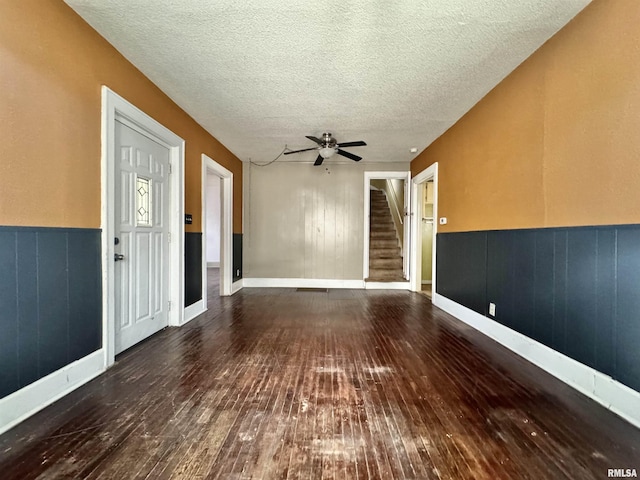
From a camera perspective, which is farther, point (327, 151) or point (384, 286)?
point (384, 286)

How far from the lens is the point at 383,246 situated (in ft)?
23.9

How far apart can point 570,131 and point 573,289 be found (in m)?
1.16

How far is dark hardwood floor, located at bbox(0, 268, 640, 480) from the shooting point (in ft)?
4.49

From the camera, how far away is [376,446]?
150cm

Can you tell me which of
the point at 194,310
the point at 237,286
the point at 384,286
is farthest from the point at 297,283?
the point at 194,310

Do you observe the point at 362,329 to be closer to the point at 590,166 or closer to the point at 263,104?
the point at 590,166

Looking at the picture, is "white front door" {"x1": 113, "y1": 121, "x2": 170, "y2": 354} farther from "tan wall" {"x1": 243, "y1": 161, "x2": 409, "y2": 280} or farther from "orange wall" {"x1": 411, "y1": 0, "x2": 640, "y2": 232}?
"orange wall" {"x1": 411, "y1": 0, "x2": 640, "y2": 232}

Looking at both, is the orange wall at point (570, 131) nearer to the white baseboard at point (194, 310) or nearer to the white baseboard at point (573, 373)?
the white baseboard at point (573, 373)

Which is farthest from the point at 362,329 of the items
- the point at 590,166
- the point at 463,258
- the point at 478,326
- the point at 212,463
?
the point at 590,166

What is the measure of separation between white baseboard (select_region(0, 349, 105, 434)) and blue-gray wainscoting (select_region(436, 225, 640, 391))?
3.57 meters

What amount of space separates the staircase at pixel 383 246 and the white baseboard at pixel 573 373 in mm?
3141

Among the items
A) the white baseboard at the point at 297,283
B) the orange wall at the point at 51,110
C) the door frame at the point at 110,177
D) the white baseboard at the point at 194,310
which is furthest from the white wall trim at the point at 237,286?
the orange wall at the point at 51,110

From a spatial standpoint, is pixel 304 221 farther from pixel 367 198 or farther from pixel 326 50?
pixel 326 50

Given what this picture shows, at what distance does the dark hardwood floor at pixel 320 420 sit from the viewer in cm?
137
